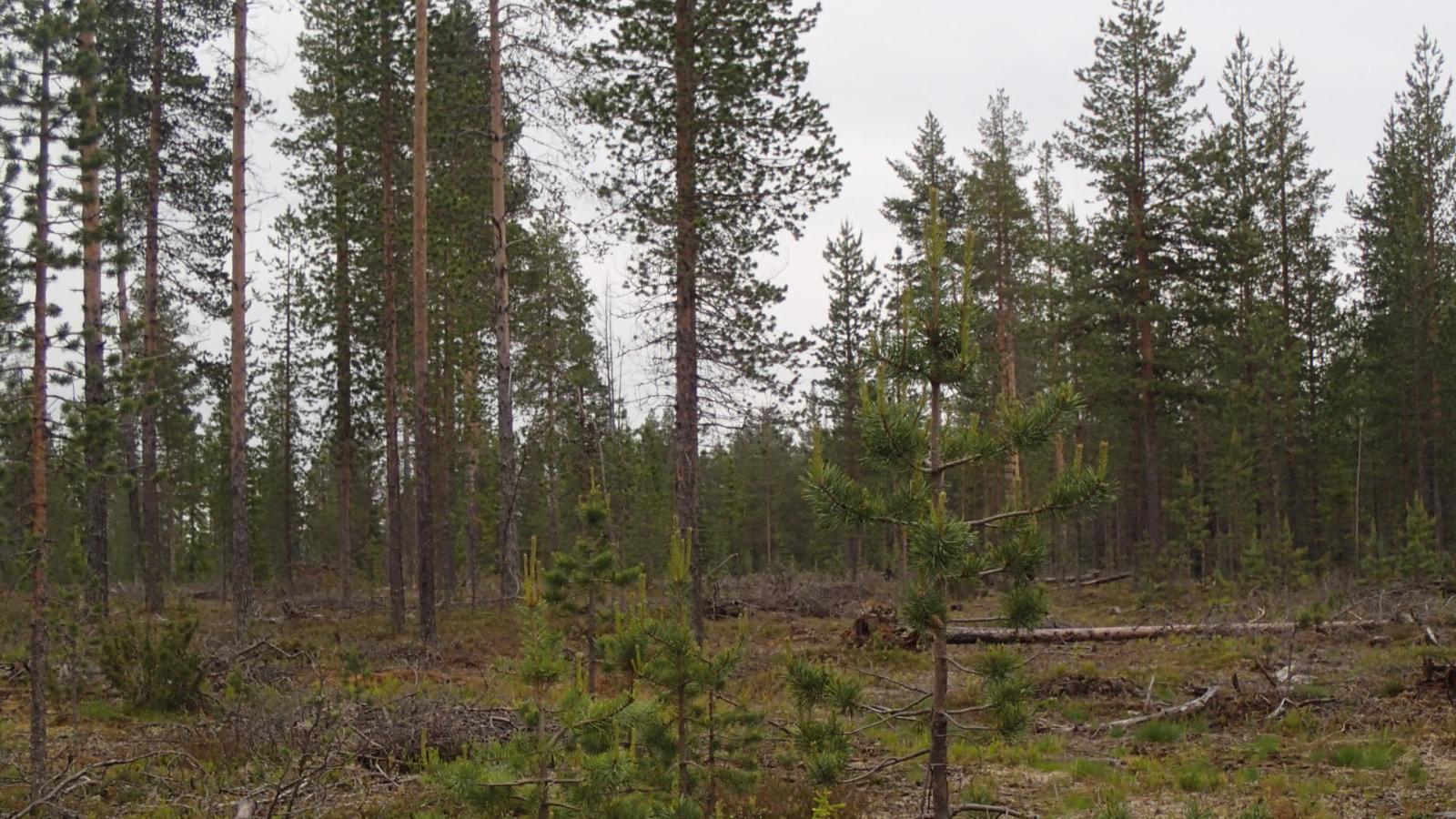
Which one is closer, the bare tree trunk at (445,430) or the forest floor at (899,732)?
the forest floor at (899,732)

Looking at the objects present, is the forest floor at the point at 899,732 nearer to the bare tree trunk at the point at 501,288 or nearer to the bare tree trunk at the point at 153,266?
the bare tree trunk at the point at 501,288

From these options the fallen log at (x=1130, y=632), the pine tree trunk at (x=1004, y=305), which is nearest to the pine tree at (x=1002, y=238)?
the pine tree trunk at (x=1004, y=305)

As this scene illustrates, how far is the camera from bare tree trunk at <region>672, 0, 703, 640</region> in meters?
14.8

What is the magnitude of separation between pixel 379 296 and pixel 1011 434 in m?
19.8

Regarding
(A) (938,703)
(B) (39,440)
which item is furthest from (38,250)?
(A) (938,703)

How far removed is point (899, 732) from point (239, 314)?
11555 millimetres

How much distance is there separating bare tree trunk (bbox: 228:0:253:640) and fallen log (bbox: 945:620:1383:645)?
11.2m

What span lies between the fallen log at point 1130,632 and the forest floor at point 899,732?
0.22 meters

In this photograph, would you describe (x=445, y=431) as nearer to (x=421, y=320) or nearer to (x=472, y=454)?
(x=472, y=454)

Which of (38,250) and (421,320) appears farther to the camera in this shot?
(421,320)

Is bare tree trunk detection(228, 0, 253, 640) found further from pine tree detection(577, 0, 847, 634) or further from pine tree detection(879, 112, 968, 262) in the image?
pine tree detection(879, 112, 968, 262)

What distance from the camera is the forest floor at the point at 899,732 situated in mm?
7492

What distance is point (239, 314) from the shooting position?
49.4ft

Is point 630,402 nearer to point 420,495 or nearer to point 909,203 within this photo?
point 420,495
